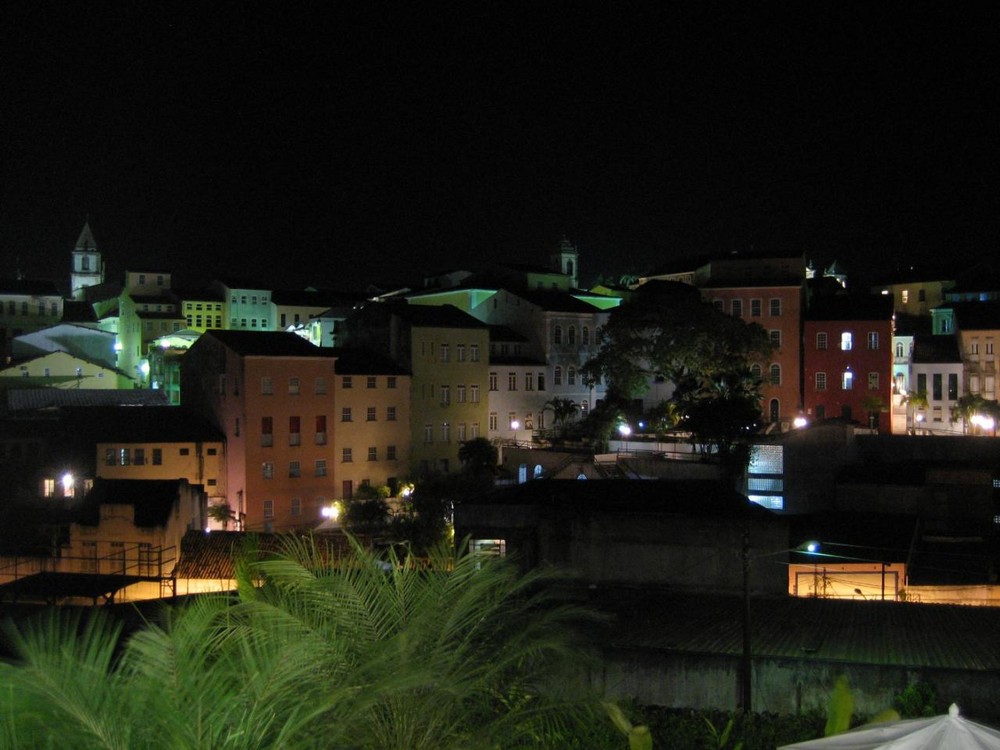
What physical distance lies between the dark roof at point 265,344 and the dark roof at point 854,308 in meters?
27.4

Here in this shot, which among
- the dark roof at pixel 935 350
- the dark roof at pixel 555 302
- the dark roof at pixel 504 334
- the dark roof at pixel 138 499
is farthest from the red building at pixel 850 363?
the dark roof at pixel 138 499

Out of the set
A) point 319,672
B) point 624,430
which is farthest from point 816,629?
point 624,430

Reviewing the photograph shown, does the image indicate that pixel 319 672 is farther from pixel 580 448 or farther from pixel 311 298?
pixel 311 298

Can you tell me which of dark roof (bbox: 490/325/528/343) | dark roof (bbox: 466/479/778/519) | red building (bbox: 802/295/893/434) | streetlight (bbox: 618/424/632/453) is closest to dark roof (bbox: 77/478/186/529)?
dark roof (bbox: 466/479/778/519)

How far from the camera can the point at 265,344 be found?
3962 cm

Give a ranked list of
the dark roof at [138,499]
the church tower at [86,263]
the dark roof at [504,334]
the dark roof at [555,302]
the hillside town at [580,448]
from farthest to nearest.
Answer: the church tower at [86,263] → the dark roof at [555,302] → the dark roof at [504,334] → the dark roof at [138,499] → the hillside town at [580,448]

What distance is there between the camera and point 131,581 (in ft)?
70.5

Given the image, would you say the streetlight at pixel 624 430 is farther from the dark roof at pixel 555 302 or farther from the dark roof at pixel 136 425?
the dark roof at pixel 136 425

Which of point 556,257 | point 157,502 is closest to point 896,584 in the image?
point 157,502

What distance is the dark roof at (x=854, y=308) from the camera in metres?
48.1

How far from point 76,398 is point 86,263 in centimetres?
4723

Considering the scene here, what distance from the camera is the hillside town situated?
718 inches

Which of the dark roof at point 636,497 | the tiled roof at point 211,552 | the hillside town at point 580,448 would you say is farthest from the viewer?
the tiled roof at point 211,552

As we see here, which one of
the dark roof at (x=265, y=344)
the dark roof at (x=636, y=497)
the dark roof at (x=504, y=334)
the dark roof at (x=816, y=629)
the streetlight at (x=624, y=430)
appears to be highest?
the dark roof at (x=504, y=334)
